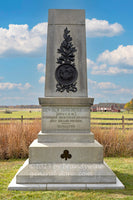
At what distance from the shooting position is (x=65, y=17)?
648 centimetres

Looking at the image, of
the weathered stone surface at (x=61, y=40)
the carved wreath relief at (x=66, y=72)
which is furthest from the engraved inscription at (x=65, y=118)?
the carved wreath relief at (x=66, y=72)

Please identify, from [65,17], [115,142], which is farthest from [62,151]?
[115,142]

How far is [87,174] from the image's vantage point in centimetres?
536

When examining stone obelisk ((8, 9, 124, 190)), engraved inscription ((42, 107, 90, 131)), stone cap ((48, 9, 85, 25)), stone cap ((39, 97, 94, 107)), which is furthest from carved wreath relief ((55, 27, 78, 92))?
stone cap ((48, 9, 85, 25))

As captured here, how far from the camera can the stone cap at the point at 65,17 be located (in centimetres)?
645

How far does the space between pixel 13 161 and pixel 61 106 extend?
371 centimetres

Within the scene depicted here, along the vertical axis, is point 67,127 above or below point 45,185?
above

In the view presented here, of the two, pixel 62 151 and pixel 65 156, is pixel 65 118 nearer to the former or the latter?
pixel 62 151

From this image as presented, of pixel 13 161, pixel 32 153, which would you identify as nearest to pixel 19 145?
pixel 13 161

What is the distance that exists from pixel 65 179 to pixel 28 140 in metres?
4.35

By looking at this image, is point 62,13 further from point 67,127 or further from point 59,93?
point 67,127

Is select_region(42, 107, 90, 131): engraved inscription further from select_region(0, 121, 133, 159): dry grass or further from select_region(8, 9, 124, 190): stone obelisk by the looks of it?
select_region(0, 121, 133, 159): dry grass

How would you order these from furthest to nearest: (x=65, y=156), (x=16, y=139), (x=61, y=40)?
(x=16, y=139) → (x=61, y=40) → (x=65, y=156)

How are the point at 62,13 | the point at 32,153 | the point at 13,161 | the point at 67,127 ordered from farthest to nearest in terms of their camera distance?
1. the point at 13,161
2. the point at 62,13
3. the point at 67,127
4. the point at 32,153
